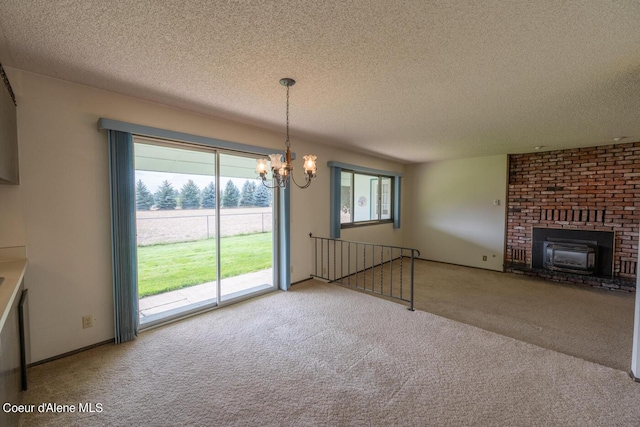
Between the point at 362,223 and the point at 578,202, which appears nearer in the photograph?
the point at 578,202

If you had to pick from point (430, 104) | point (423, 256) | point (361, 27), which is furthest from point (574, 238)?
point (361, 27)

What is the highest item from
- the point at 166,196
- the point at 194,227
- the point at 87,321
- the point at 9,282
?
the point at 166,196

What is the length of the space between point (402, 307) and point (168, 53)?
11.8 ft

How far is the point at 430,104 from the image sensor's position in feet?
9.26

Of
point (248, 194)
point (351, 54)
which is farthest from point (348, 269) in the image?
point (351, 54)

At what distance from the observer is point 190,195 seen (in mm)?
3285

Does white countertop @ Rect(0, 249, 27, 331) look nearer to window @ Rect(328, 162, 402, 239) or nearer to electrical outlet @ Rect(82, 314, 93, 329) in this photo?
electrical outlet @ Rect(82, 314, 93, 329)

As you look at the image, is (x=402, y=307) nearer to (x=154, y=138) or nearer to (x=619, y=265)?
(x=154, y=138)

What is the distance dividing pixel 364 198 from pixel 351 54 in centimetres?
426

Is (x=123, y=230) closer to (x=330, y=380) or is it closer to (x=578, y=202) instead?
(x=330, y=380)

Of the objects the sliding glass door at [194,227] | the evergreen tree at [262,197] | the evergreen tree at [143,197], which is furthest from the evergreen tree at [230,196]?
the evergreen tree at [143,197]

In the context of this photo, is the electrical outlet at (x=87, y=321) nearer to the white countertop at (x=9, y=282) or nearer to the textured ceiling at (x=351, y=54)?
the white countertop at (x=9, y=282)

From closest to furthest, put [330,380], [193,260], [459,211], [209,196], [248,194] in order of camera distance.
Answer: [330,380] < [209,196] < [193,260] < [248,194] < [459,211]

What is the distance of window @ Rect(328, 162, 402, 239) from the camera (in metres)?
4.90
